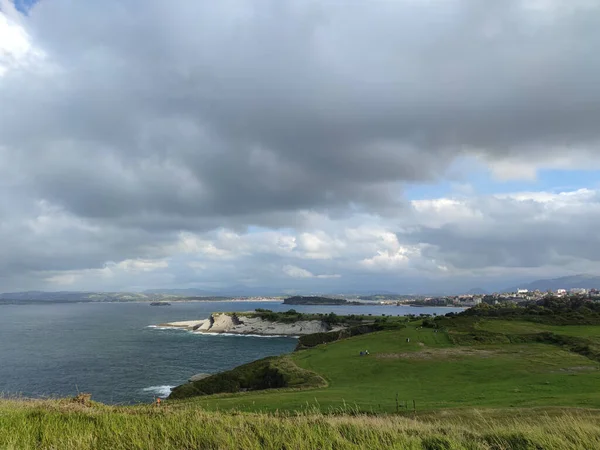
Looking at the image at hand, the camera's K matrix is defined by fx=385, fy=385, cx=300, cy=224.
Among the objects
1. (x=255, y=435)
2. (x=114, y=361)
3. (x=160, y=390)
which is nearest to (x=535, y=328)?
(x=160, y=390)

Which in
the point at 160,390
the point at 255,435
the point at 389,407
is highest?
the point at 255,435

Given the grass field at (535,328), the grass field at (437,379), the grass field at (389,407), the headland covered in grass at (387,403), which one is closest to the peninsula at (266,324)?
the headland covered in grass at (387,403)

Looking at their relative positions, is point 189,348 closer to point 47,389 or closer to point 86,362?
point 86,362

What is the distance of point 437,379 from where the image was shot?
3550 cm

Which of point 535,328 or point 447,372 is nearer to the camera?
point 447,372

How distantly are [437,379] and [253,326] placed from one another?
391ft

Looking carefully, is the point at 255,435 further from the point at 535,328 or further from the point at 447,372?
the point at 535,328

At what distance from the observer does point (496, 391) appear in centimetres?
2839

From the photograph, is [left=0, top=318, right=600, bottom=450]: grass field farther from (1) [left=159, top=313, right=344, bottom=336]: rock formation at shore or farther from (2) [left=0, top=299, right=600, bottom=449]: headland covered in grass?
(1) [left=159, top=313, right=344, bottom=336]: rock formation at shore

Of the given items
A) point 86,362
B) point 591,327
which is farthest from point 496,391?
point 86,362

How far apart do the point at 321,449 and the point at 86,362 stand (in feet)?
271

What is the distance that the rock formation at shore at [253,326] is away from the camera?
139913mm

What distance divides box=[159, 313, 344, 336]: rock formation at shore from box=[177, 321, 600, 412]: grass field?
81.6m

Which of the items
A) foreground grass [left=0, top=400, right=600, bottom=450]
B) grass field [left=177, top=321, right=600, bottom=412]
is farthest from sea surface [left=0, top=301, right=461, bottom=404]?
foreground grass [left=0, top=400, right=600, bottom=450]
